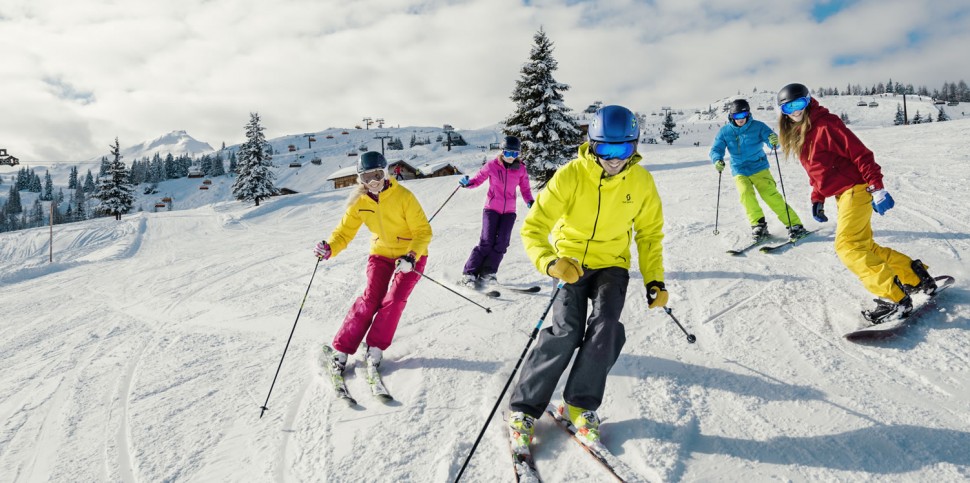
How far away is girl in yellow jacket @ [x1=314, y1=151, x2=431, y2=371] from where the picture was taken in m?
4.02

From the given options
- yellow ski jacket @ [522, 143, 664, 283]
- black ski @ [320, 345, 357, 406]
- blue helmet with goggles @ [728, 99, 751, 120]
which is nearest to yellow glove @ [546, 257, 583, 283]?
yellow ski jacket @ [522, 143, 664, 283]

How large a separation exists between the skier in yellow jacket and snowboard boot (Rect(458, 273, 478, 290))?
9.73ft

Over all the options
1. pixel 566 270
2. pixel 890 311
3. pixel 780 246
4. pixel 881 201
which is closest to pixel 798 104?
pixel 881 201

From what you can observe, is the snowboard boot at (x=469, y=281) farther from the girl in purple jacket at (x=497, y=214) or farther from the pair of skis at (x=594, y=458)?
the pair of skis at (x=594, y=458)

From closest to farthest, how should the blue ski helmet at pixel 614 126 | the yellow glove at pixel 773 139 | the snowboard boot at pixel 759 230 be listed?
the blue ski helmet at pixel 614 126 → the yellow glove at pixel 773 139 → the snowboard boot at pixel 759 230

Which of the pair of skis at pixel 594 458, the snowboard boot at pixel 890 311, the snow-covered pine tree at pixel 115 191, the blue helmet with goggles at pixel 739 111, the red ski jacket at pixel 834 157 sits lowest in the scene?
the pair of skis at pixel 594 458

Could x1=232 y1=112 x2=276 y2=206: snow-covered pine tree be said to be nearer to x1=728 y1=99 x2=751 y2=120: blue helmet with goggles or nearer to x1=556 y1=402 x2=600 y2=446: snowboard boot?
x1=728 y1=99 x2=751 y2=120: blue helmet with goggles

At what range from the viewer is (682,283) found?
5.41 m

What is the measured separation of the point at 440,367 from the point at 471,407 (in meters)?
0.73

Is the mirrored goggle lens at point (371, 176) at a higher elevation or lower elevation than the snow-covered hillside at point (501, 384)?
higher

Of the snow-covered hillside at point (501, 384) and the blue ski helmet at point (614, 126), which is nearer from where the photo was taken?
the snow-covered hillside at point (501, 384)

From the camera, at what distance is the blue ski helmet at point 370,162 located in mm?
4305

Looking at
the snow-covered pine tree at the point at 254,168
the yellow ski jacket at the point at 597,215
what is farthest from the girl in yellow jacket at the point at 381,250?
the snow-covered pine tree at the point at 254,168

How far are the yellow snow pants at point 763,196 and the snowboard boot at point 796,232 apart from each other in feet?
0.20
